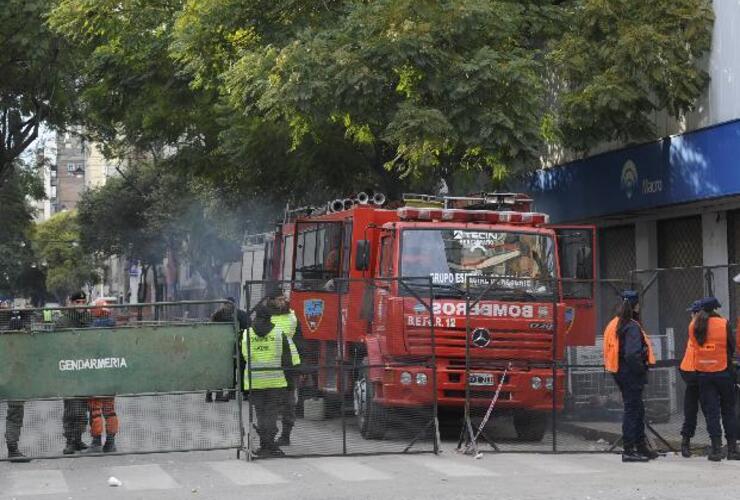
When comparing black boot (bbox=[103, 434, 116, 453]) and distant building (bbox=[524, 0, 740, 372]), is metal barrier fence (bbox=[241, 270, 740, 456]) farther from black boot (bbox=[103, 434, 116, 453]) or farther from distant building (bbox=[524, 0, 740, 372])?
black boot (bbox=[103, 434, 116, 453])

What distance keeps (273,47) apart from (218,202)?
21.7 m

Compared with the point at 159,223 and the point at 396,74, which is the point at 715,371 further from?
the point at 159,223

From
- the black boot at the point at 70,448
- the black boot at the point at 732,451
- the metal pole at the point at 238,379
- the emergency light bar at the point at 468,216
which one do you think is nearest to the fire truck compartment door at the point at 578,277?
the emergency light bar at the point at 468,216

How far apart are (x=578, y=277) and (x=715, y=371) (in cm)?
348

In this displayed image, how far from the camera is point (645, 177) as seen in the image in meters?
20.8

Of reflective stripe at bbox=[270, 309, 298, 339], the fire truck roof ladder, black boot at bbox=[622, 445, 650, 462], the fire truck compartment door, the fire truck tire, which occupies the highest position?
the fire truck roof ladder

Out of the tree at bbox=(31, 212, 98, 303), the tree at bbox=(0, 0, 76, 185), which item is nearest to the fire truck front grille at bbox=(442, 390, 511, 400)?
the tree at bbox=(0, 0, 76, 185)

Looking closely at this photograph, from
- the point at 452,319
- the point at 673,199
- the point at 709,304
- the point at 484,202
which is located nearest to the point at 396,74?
the point at 484,202

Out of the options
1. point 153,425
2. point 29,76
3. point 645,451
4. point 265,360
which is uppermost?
point 29,76

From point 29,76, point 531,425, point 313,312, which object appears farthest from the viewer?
point 29,76

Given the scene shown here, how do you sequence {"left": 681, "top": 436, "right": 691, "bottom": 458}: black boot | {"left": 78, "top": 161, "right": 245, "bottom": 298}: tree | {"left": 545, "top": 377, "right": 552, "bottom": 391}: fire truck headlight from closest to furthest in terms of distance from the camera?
{"left": 681, "top": 436, "right": 691, "bottom": 458}: black boot, {"left": 545, "top": 377, "right": 552, "bottom": 391}: fire truck headlight, {"left": 78, "top": 161, "right": 245, "bottom": 298}: tree

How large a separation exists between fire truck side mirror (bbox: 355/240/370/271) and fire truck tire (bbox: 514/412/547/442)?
105 inches

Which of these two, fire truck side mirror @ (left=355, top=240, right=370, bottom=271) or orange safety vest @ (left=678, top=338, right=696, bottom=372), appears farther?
fire truck side mirror @ (left=355, top=240, right=370, bottom=271)

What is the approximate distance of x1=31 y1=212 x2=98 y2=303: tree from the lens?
297 ft
